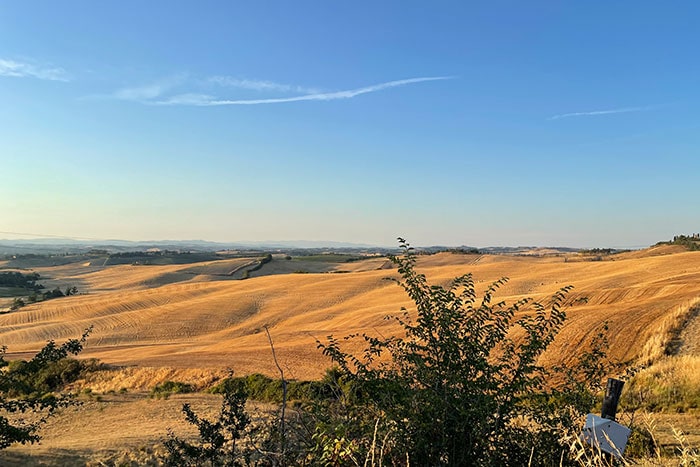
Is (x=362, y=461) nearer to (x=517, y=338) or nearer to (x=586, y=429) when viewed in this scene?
(x=586, y=429)

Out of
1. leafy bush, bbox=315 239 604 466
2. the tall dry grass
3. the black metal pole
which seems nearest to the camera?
leafy bush, bbox=315 239 604 466

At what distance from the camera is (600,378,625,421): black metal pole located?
593cm

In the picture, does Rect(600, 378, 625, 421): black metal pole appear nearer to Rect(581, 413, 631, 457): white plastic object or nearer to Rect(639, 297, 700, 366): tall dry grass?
Rect(581, 413, 631, 457): white plastic object

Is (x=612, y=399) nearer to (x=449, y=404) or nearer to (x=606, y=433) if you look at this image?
(x=606, y=433)

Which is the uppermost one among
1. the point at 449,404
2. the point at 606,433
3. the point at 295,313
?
the point at 449,404

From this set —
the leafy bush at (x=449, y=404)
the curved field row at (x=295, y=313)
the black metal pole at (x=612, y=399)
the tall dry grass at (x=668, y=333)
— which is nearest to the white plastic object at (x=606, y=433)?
the leafy bush at (x=449, y=404)

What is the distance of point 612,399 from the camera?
594 cm

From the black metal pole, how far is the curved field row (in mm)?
12991

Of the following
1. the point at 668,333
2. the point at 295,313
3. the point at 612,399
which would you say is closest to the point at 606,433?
the point at 612,399

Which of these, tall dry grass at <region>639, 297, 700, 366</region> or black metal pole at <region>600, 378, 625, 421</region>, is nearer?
black metal pole at <region>600, 378, 625, 421</region>

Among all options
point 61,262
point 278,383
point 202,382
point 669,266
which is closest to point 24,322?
point 202,382

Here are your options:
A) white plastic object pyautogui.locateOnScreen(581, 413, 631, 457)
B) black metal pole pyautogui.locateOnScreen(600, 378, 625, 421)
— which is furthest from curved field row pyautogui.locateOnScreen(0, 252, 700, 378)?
white plastic object pyautogui.locateOnScreen(581, 413, 631, 457)

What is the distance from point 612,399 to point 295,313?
1828 inches

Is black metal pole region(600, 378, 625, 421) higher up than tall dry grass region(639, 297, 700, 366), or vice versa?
black metal pole region(600, 378, 625, 421)
